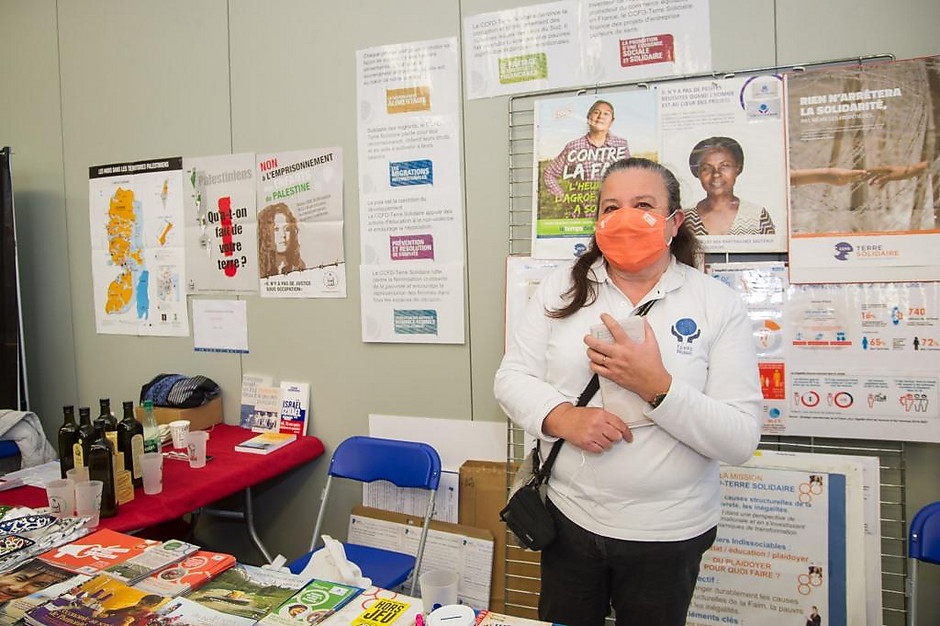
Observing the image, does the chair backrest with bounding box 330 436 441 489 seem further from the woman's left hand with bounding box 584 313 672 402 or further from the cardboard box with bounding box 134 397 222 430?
the woman's left hand with bounding box 584 313 672 402

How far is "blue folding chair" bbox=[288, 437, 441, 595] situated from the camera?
2266mm

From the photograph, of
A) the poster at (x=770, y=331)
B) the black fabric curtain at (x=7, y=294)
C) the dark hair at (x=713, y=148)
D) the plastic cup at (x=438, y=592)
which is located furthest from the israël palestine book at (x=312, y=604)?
the black fabric curtain at (x=7, y=294)

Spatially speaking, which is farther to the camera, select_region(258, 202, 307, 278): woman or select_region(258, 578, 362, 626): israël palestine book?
select_region(258, 202, 307, 278): woman

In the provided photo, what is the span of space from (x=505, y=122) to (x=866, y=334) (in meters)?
1.60

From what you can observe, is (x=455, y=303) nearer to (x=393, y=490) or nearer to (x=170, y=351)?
(x=393, y=490)

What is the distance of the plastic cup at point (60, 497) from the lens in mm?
1729

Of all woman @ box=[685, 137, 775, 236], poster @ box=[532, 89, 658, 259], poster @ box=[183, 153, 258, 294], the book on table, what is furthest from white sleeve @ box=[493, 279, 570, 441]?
poster @ box=[183, 153, 258, 294]

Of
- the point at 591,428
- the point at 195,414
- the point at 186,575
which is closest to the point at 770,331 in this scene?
the point at 591,428

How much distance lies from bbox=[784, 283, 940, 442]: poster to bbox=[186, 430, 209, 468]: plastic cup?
2.30m

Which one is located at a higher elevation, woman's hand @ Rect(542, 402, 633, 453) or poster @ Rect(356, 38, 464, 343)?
poster @ Rect(356, 38, 464, 343)

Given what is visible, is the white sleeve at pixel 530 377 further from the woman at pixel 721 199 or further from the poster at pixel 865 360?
the poster at pixel 865 360

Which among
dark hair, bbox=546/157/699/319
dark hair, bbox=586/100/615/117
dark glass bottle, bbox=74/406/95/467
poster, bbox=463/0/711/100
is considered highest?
poster, bbox=463/0/711/100

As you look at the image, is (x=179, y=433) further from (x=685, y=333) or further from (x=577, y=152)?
(x=685, y=333)

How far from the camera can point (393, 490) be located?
9.01 ft
